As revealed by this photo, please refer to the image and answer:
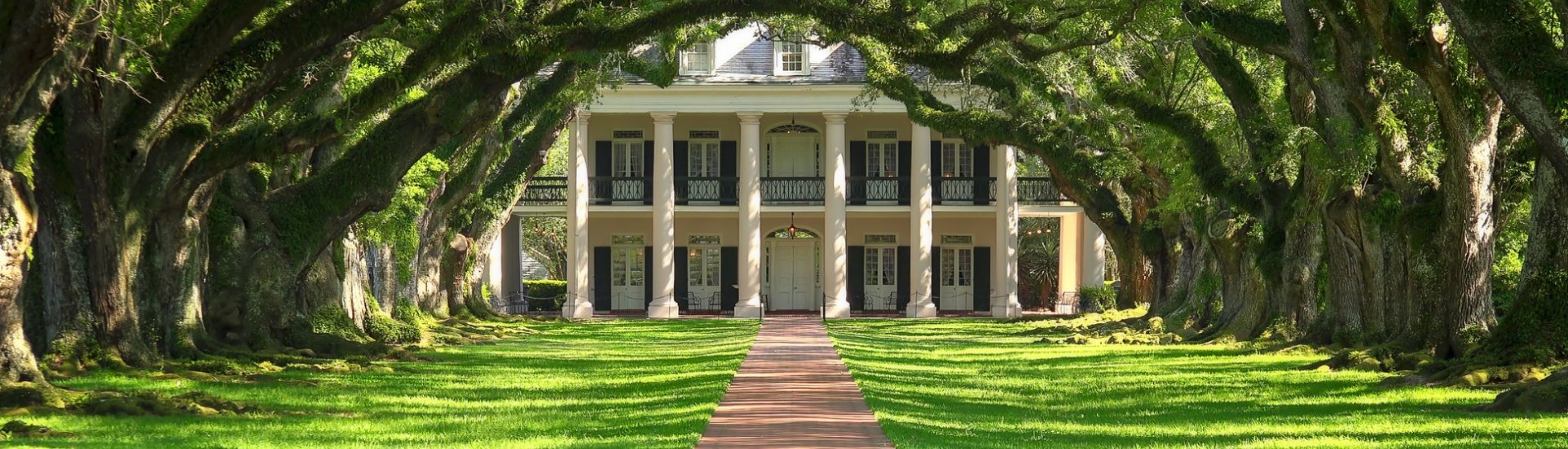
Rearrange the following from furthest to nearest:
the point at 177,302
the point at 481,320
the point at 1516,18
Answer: the point at 481,320, the point at 177,302, the point at 1516,18

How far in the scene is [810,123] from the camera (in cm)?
4509

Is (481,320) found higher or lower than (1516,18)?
lower

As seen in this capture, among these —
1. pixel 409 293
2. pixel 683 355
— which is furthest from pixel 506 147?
pixel 683 355

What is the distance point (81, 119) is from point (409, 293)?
1672 centimetres

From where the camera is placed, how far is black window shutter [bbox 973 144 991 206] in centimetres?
4481

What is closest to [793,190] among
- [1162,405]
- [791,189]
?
[791,189]

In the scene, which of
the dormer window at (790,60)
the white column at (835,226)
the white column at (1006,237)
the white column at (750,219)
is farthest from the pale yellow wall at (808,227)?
the dormer window at (790,60)

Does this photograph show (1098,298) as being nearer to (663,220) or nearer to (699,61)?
(663,220)

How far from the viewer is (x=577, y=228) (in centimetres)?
4294

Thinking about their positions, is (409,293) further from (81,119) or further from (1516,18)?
(1516,18)

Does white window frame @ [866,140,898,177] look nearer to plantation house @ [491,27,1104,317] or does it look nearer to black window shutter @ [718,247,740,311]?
plantation house @ [491,27,1104,317]

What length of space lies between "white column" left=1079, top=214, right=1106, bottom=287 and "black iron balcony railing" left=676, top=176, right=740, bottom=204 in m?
9.03

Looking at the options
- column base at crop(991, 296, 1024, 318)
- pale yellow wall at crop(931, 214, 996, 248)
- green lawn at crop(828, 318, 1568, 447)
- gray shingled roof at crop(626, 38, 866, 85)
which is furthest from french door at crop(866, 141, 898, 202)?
green lawn at crop(828, 318, 1568, 447)

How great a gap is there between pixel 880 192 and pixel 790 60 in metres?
4.07
